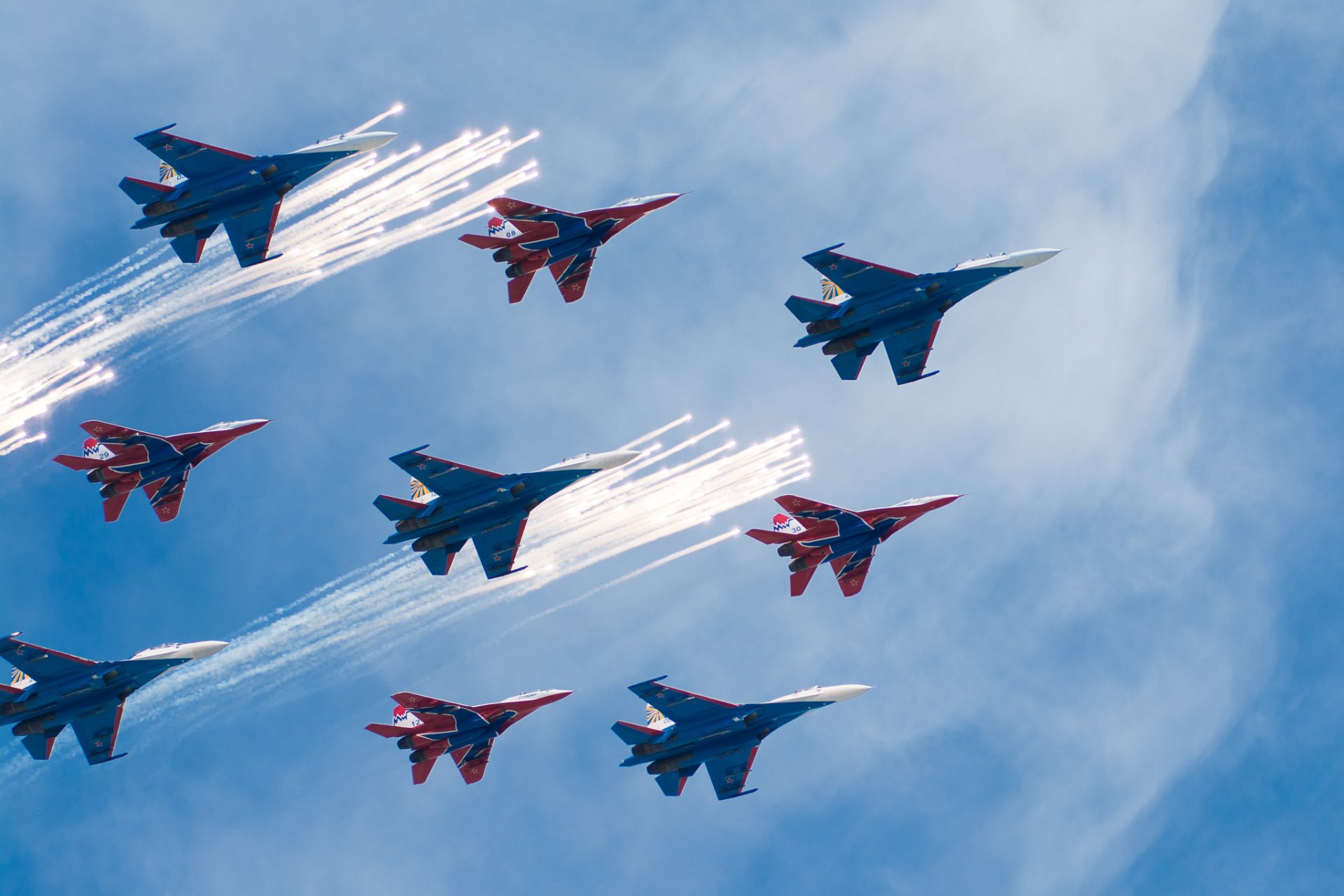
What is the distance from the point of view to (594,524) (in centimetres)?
9350

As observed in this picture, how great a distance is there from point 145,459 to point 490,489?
22.0 meters

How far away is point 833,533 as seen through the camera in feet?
300

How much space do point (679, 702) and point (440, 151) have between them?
1623 inches

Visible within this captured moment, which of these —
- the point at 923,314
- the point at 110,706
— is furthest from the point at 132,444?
the point at 923,314

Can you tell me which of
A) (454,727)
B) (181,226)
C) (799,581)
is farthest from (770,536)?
(181,226)

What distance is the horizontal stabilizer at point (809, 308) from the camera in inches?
3501

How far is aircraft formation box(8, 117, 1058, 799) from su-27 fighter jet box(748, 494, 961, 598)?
0.11m

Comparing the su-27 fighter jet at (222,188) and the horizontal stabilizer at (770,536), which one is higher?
the su-27 fighter jet at (222,188)

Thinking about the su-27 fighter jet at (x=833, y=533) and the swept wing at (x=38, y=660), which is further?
the su-27 fighter jet at (x=833, y=533)

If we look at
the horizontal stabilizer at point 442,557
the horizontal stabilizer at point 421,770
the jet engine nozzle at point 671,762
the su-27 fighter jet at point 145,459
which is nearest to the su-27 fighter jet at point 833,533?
the jet engine nozzle at point 671,762

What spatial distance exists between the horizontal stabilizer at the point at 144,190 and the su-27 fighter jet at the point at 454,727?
3552cm

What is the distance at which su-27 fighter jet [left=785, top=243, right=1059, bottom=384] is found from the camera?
89.1 m

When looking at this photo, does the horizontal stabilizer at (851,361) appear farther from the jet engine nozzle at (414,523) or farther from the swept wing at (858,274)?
the jet engine nozzle at (414,523)

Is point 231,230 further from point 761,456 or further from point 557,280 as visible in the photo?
point 761,456
